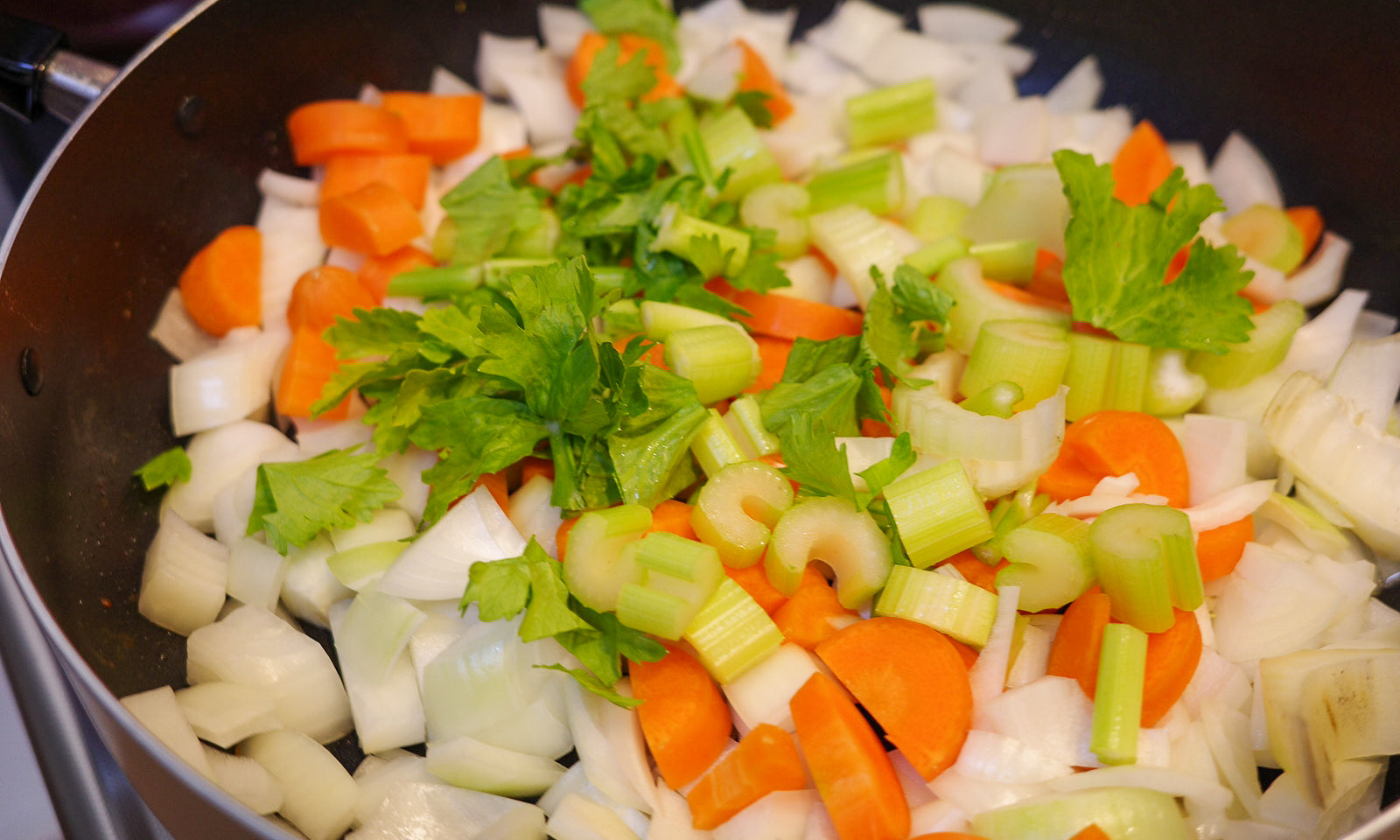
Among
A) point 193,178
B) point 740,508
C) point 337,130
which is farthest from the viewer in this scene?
point 337,130

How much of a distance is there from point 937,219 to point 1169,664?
1.10m

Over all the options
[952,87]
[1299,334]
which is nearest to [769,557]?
[1299,334]

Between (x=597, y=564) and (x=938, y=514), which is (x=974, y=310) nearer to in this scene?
(x=938, y=514)

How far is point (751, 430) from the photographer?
169 cm

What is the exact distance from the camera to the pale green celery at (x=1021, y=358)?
1.73 m

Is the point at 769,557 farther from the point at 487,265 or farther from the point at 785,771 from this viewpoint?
the point at 487,265

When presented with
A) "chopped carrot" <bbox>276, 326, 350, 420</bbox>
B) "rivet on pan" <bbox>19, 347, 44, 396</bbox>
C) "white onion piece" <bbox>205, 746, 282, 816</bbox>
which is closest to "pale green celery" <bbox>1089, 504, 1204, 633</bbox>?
"white onion piece" <bbox>205, 746, 282, 816</bbox>

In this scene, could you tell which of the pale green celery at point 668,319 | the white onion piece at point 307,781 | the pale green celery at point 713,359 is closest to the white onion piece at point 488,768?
the white onion piece at point 307,781

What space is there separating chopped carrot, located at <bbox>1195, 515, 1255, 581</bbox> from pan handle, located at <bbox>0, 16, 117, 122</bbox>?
7.35 feet

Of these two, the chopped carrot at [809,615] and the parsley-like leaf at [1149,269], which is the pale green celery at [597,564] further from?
the parsley-like leaf at [1149,269]

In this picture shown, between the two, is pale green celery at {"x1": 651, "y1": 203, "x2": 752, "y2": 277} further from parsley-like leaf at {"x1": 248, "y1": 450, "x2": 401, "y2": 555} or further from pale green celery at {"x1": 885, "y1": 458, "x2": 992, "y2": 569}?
parsley-like leaf at {"x1": 248, "y1": 450, "x2": 401, "y2": 555}

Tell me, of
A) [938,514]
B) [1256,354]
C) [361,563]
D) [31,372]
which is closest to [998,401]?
[938,514]

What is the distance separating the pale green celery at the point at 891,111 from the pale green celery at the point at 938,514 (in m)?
1.13

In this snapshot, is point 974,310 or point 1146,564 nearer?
point 1146,564
